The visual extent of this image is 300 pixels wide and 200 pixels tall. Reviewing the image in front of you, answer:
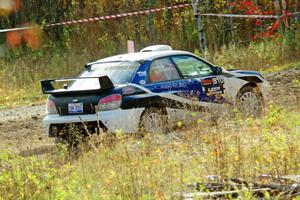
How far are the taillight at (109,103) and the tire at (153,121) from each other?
19.6 inches

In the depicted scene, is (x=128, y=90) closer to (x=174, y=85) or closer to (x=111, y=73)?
(x=111, y=73)

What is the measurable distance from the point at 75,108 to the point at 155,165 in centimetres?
424

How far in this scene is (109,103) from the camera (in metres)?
12.2

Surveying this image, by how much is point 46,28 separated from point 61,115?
19581 mm

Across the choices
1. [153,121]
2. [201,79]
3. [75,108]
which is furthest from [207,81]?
[75,108]

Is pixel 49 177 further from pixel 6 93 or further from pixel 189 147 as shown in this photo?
pixel 6 93

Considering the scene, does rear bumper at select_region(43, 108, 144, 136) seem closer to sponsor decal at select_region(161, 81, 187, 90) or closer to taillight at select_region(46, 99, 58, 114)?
taillight at select_region(46, 99, 58, 114)

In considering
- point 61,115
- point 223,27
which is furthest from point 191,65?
point 223,27

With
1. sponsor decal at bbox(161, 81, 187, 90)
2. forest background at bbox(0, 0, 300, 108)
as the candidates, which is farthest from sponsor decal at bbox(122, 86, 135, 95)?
forest background at bbox(0, 0, 300, 108)

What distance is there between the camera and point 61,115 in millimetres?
12578

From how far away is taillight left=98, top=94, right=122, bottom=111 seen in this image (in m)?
12.2

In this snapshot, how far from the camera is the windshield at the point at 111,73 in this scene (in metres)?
12.7

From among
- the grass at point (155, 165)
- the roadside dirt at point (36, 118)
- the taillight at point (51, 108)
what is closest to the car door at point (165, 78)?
the taillight at point (51, 108)

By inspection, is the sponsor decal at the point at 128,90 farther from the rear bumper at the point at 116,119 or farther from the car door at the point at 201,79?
the car door at the point at 201,79
